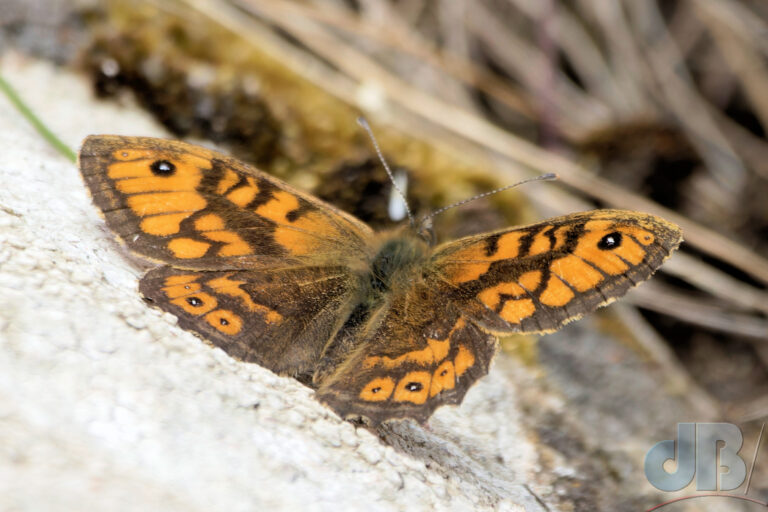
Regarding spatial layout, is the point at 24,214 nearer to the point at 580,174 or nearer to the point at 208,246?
the point at 208,246

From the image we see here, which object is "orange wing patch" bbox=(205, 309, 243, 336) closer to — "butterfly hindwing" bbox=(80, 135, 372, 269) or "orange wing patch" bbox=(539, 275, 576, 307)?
"butterfly hindwing" bbox=(80, 135, 372, 269)

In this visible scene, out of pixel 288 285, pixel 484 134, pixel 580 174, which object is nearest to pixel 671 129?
pixel 580 174

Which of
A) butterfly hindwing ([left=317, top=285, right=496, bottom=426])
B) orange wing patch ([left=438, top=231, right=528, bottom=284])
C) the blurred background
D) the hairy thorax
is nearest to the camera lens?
butterfly hindwing ([left=317, top=285, right=496, bottom=426])

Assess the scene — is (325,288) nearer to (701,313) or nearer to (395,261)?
(395,261)

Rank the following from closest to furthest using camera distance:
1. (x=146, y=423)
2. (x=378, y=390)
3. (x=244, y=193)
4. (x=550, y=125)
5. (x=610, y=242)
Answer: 1. (x=146, y=423)
2. (x=378, y=390)
3. (x=610, y=242)
4. (x=244, y=193)
5. (x=550, y=125)

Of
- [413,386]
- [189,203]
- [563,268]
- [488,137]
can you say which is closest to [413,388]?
[413,386]

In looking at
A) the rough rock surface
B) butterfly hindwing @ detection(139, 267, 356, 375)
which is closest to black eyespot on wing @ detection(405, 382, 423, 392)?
the rough rock surface

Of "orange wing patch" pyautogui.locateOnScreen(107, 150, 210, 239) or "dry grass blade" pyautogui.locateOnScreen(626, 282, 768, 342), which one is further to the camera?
"dry grass blade" pyautogui.locateOnScreen(626, 282, 768, 342)

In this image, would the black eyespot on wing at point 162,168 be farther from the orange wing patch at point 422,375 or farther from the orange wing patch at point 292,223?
the orange wing patch at point 422,375
